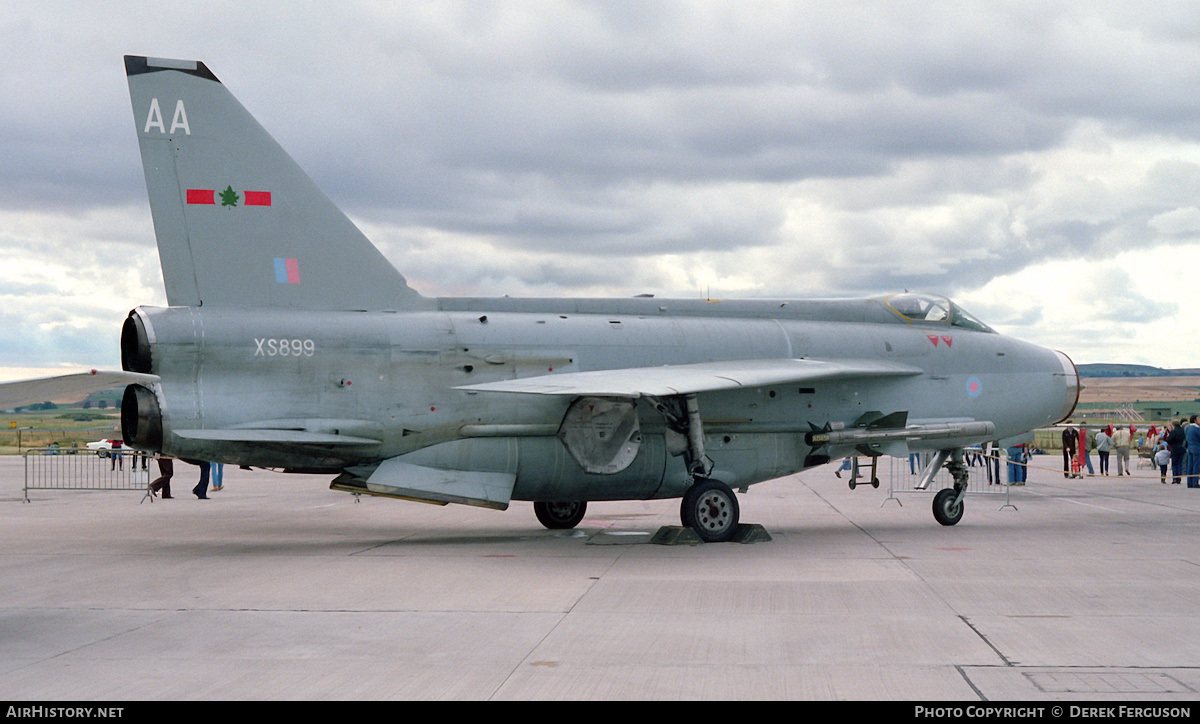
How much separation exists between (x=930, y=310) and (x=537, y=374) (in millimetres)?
6340

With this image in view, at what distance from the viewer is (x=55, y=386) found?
699 cm

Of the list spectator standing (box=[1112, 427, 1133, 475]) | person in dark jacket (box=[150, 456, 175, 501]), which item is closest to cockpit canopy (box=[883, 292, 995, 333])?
person in dark jacket (box=[150, 456, 175, 501])

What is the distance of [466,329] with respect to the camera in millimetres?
13461

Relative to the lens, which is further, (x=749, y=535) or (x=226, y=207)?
(x=749, y=535)

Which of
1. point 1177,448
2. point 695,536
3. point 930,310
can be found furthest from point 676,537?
point 1177,448

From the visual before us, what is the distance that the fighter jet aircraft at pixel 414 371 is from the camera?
12.3 meters

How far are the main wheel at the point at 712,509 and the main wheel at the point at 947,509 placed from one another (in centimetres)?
385

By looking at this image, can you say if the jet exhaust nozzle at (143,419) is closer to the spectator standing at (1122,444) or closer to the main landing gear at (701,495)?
the main landing gear at (701,495)

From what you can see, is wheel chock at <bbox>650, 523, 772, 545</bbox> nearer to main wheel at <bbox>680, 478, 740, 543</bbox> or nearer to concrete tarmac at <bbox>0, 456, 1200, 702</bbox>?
main wheel at <bbox>680, 478, 740, 543</bbox>

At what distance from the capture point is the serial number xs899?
12.4 meters

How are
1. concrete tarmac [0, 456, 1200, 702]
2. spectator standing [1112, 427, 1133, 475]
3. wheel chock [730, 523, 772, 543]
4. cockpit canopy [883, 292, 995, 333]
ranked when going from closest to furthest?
1. concrete tarmac [0, 456, 1200, 702]
2. wheel chock [730, 523, 772, 543]
3. cockpit canopy [883, 292, 995, 333]
4. spectator standing [1112, 427, 1133, 475]

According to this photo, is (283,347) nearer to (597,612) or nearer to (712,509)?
(712,509)

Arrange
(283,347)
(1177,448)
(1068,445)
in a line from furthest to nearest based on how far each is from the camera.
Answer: (1068,445) → (1177,448) → (283,347)

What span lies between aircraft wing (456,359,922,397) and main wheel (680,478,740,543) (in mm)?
1254
